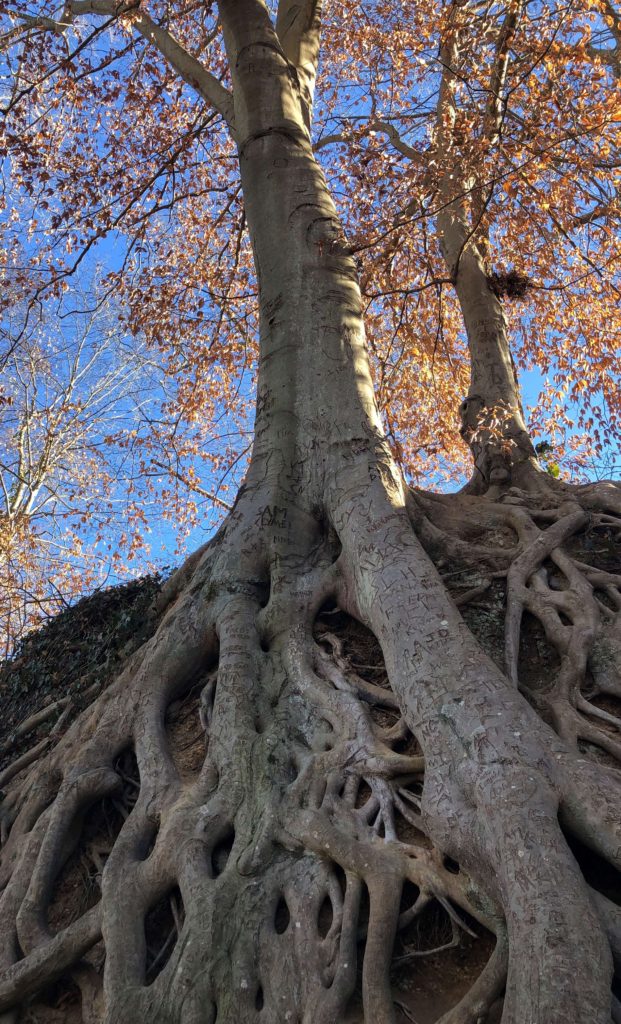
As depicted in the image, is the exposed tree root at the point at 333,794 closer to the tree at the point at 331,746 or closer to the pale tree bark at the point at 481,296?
the tree at the point at 331,746

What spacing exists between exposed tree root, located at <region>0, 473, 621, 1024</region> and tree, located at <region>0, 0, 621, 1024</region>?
0.04 feet

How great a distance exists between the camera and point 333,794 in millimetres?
3484

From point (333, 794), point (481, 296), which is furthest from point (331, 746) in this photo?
point (481, 296)

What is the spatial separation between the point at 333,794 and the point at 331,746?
369mm

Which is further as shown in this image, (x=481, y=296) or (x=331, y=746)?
(x=481, y=296)

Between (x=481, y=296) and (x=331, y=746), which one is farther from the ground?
(x=481, y=296)

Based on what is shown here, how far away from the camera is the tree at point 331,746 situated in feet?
9.18

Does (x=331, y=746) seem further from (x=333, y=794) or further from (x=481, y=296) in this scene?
(x=481, y=296)

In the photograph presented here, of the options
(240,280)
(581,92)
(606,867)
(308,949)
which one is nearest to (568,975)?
(606,867)

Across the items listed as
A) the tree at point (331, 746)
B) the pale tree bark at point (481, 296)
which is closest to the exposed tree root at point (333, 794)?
the tree at point (331, 746)

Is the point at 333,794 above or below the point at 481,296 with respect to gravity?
below

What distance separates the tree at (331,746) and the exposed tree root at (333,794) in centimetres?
1

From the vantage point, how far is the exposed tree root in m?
2.74

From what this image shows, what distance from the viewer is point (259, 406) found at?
19.5 ft
